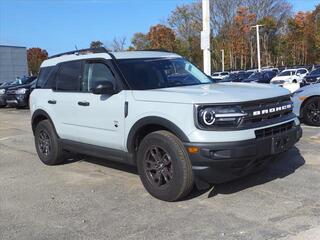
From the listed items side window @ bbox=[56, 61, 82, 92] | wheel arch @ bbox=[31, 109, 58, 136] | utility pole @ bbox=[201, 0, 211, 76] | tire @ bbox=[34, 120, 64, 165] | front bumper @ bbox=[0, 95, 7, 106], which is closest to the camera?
side window @ bbox=[56, 61, 82, 92]

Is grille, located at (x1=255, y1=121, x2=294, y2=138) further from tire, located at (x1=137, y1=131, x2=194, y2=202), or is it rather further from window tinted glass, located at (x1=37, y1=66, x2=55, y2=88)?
window tinted glass, located at (x1=37, y1=66, x2=55, y2=88)

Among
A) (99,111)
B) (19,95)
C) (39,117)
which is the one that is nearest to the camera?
(99,111)

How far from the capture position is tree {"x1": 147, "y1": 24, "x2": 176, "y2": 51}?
73188 millimetres

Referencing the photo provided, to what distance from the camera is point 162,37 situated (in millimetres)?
73438

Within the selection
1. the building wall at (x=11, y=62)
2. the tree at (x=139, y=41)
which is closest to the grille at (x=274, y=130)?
the building wall at (x=11, y=62)

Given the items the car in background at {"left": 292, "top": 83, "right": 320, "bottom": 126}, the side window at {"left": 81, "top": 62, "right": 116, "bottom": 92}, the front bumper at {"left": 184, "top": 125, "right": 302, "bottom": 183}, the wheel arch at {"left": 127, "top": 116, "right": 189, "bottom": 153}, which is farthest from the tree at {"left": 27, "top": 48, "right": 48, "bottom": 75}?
the front bumper at {"left": 184, "top": 125, "right": 302, "bottom": 183}

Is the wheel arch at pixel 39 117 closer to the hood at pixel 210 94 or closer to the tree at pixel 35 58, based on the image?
the hood at pixel 210 94

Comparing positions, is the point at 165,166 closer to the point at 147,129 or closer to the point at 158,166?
the point at 158,166

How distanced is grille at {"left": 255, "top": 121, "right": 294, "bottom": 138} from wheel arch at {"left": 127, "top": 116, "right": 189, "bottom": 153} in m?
0.82

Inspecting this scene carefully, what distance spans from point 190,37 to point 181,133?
71.4 metres

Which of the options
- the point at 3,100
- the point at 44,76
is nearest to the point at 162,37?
the point at 3,100

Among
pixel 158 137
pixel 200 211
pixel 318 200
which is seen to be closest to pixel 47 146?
pixel 158 137

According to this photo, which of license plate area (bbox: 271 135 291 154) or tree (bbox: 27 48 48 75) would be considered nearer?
license plate area (bbox: 271 135 291 154)

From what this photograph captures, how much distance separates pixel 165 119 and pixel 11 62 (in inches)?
2742
